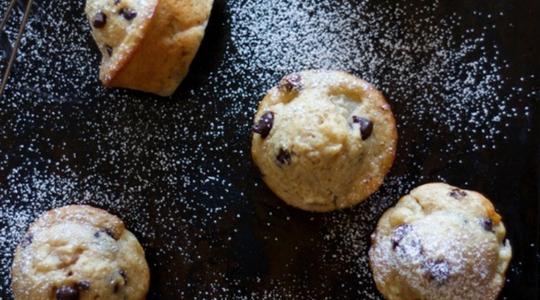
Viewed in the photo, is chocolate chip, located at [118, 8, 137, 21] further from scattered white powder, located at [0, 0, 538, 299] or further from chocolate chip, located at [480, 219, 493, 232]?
chocolate chip, located at [480, 219, 493, 232]

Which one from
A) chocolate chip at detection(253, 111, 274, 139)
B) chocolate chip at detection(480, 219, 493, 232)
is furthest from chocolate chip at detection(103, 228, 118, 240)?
chocolate chip at detection(480, 219, 493, 232)

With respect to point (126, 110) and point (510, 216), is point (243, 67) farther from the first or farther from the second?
point (510, 216)

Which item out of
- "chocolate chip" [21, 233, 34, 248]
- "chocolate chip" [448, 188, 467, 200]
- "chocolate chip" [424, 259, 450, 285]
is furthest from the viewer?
"chocolate chip" [21, 233, 34, 248]

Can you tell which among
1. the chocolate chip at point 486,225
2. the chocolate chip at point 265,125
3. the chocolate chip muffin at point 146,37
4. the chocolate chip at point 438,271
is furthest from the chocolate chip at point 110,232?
the chocolate chip at point 486,225

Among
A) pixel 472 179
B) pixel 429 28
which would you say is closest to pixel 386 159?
pixel 472 179

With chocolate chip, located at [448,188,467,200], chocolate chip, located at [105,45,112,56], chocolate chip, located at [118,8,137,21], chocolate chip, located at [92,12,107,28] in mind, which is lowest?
chocolate chip, located at [448,188,467,200]

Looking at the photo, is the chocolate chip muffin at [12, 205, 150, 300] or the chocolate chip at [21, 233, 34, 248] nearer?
the chocolate chip muffin at [12, 205, 150, 300]

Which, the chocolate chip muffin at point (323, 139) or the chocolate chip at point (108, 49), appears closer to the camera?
the chocolate chip muffin at point (323, 139)

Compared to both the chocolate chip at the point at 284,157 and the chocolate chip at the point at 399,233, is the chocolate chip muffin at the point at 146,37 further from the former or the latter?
the chocolate chip at the point at 399,233
